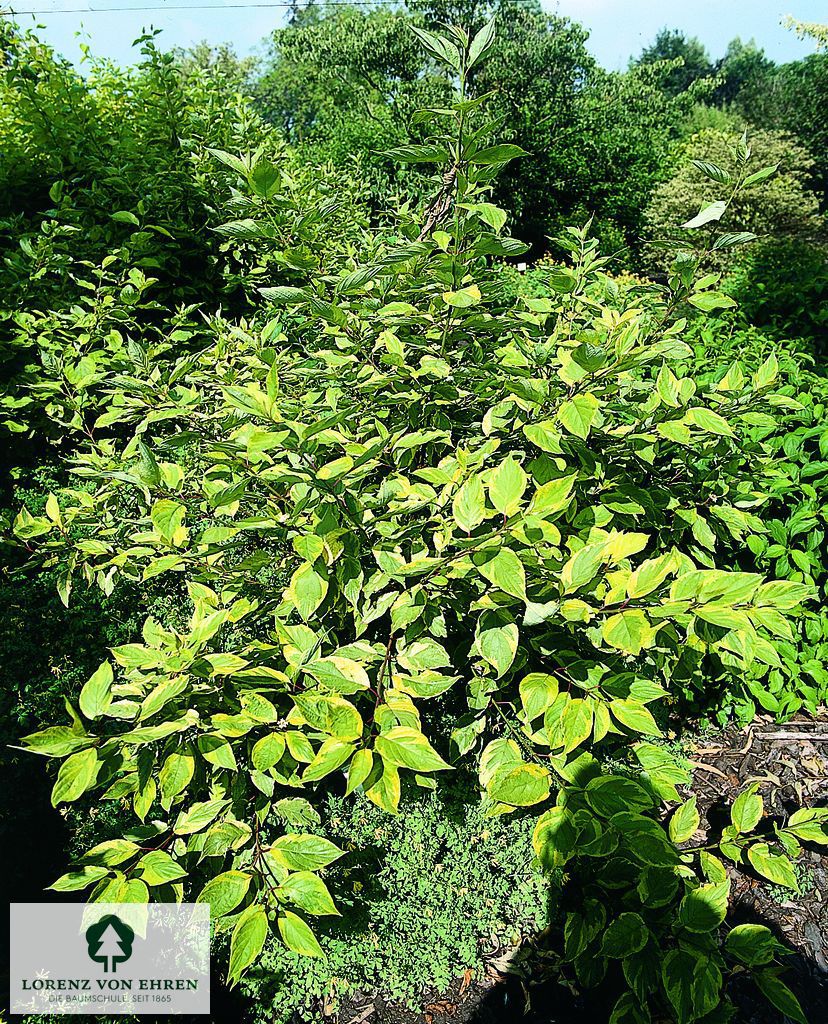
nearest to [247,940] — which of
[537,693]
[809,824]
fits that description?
[537,693]

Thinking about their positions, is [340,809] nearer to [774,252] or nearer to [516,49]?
[774,252]

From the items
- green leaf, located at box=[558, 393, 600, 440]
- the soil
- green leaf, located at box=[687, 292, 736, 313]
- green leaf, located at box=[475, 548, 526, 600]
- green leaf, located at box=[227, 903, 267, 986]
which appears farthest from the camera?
the soil

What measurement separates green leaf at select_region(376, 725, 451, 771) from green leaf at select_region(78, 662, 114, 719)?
463 mm

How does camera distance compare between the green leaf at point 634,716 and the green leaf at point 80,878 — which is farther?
the green leaf at point 634,716

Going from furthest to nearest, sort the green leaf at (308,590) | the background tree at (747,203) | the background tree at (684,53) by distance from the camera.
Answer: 1. the background tree at (684,53)
2. the background tree at (747,203)
3. the green leaf at (308,590)

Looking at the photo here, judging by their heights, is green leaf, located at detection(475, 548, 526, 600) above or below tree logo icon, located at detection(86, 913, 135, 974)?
above

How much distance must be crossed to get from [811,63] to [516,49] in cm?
2419

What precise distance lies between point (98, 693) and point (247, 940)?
45cm

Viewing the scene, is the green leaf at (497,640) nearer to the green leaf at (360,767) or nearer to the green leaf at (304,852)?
the green leaf at (360,767)

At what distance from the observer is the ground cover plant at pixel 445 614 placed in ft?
3.65

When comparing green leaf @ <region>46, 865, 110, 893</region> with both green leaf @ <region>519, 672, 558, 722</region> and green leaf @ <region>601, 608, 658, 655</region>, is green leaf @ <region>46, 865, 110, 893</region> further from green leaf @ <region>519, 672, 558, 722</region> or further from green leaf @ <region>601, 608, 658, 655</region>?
green leaf @ <region>601, 608, 658, 655</region>

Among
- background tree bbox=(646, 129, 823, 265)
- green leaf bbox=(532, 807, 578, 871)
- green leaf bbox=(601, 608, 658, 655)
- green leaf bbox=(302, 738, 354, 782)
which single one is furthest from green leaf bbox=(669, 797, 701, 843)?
background tree bbox=(646, 129, 823, 265)

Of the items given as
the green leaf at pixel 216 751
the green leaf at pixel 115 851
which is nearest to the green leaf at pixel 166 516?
the green leaf at pixel 216 751

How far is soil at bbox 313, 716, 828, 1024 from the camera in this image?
197cm
